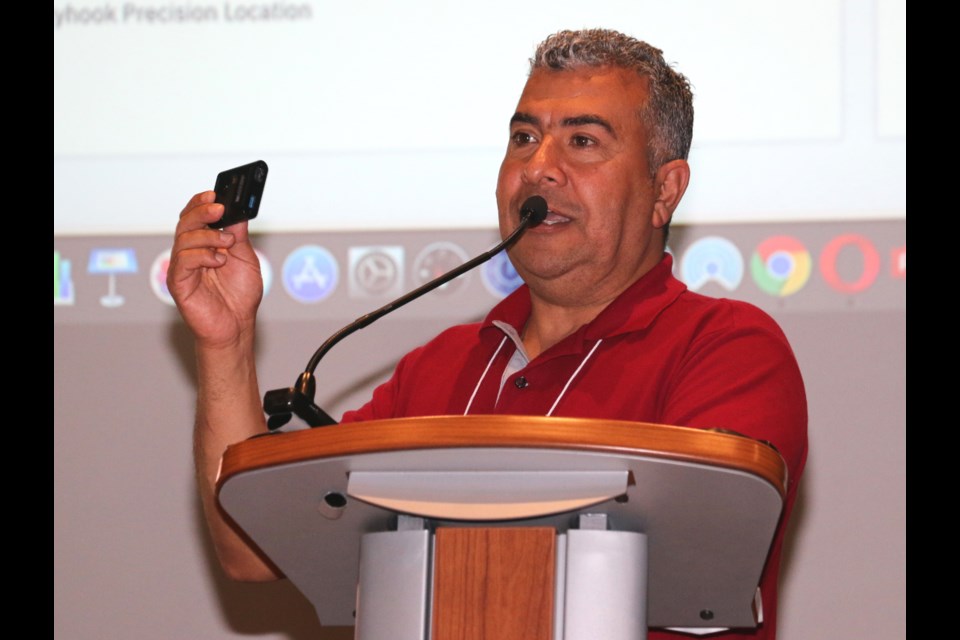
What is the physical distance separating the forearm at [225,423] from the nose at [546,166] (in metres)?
0.54

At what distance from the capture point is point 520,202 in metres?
2.22

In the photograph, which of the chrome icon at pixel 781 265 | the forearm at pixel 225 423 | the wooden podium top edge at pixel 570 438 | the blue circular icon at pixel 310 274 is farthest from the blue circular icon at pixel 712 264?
the wooden podium top edge at pixel 570 438

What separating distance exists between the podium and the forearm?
0.61 m

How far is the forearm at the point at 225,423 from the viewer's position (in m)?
2.06

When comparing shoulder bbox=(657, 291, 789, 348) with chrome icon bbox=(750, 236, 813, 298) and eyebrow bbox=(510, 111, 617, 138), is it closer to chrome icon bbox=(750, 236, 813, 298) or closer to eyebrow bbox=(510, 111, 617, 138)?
eyebrow bbox=(510, 111, 617, 138)

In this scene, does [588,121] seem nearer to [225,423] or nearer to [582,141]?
[582,141]

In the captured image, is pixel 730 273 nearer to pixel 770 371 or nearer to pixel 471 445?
pixel 770 371

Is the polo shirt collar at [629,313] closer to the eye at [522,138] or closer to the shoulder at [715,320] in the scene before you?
the shoulder at [715,320]

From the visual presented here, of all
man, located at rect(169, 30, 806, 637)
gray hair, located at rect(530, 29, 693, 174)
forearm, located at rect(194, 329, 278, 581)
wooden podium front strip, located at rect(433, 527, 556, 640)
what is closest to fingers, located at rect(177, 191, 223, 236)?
man, located at rect(169, 30, 806, 637)

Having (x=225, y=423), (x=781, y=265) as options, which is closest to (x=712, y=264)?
(x=781, y=265)

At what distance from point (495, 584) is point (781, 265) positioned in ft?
5.23

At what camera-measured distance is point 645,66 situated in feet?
7.55
